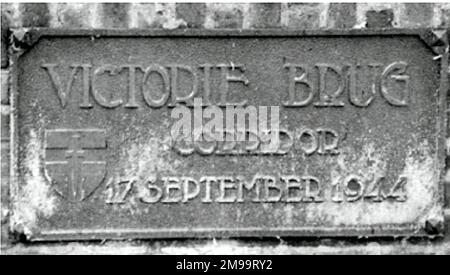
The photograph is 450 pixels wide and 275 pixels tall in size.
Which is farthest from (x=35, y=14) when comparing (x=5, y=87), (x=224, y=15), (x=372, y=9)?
(x=372, y=9)

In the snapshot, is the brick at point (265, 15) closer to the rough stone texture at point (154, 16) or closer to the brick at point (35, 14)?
the rough stone texture at point (154, 16)

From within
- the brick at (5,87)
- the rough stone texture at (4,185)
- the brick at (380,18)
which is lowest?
the rough stone texture at (4,185)

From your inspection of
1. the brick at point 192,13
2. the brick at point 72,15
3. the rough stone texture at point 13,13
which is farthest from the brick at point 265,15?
the rough stone texture at point 13,13

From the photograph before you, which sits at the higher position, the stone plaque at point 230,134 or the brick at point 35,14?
the brick at point 35,14

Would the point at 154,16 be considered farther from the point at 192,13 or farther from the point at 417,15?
the point at 417,15

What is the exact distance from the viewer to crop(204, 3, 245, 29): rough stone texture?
2.54 metres

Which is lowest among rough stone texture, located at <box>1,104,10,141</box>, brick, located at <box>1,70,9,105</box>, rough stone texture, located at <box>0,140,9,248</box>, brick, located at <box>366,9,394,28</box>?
rough stone texture, located at <box>0,140,9,248</box>

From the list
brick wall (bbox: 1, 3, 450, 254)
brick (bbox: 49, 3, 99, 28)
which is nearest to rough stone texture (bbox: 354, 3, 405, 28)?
brick wall (bbox: 1, 3, 450, 254)

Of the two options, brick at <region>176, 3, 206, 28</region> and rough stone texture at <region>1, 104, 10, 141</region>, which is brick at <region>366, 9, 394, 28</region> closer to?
brick at <region>176, 3, 206, 28</region>

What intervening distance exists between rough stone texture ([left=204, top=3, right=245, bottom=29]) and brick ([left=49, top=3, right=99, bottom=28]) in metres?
0.38

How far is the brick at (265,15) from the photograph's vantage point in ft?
8.36

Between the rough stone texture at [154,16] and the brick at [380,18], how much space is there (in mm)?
616

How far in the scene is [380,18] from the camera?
2568mm

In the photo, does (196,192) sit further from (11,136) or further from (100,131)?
(11,136)
